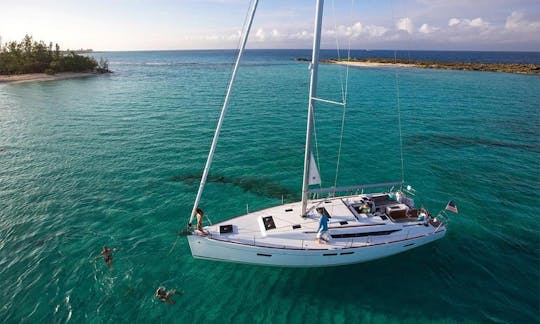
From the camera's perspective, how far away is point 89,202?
22.0 m

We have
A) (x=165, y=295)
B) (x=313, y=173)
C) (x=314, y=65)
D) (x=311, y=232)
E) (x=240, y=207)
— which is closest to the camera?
(x=314, y=65)

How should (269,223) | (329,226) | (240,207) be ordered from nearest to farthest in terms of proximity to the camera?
(329,226) → (269,223) → (240,207)

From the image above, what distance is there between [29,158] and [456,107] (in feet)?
215

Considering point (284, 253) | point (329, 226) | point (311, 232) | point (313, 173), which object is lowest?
point (284, 253)

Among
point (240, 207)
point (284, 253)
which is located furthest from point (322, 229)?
point (240, 207)

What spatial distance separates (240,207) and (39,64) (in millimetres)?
109517

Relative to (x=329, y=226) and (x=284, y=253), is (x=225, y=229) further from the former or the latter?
(x=329, y=226)

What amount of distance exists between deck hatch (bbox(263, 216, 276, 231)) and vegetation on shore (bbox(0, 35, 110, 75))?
109m

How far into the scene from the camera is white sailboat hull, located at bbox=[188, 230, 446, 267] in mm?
14336

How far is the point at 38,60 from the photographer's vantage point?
93125 mm

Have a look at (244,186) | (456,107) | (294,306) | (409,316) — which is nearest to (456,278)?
(409,316)

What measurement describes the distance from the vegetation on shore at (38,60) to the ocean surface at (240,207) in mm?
58688

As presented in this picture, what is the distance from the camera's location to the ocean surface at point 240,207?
14.1m

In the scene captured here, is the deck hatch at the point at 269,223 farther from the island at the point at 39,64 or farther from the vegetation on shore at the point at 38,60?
the vegetation on shore at the point at 38,60
